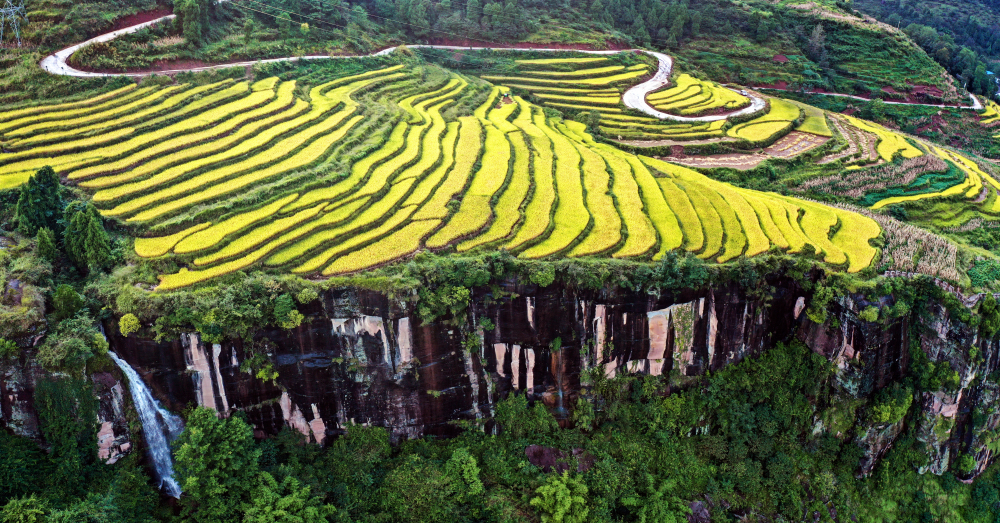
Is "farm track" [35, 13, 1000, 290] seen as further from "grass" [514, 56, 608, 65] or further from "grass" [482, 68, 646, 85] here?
"grass" [514, 56, 608, 65]

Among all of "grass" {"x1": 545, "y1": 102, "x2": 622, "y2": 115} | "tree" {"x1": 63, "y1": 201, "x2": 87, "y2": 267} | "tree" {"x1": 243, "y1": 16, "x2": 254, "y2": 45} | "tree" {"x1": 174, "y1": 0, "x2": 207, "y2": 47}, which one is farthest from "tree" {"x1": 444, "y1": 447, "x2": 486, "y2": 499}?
"tree" {"x1": 243, "y1": 16, "x2": 254, "y2": 45}

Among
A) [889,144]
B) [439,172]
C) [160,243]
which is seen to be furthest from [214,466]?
[889,144]

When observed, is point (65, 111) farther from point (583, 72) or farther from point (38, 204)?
point (583, 72)

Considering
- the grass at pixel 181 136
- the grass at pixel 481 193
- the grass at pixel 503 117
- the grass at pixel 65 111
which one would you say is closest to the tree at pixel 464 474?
the grass at pixel 481 193

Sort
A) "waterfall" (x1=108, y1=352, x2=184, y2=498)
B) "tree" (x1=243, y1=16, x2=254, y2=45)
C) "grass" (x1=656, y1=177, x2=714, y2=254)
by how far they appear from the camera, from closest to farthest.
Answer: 1. "waterfall" (x1=108, y1=352, x2=184, y2=498)
2. "grass" (x1=656, y1=177, x2=714, y2=254)
3. "tree" (x1=243, y1=16, x2=254, y2=45)

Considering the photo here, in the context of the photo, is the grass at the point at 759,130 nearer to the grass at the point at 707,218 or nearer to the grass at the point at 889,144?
the grass at the point at 889,144

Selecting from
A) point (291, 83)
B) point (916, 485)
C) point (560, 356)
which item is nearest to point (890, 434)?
point (916, 485)

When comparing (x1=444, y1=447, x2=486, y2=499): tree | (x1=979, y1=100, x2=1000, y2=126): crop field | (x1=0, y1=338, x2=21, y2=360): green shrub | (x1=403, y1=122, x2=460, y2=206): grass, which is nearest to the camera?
(x1=0, y1=338, x2=21, y2=360): green shrub
